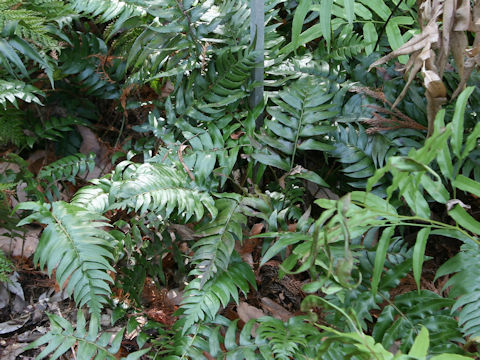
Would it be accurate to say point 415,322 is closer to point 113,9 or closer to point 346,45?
point 346,45

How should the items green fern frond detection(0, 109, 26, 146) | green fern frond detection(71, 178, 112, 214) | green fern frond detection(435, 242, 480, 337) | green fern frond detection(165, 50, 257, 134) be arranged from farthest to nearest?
green fern frond detection(0, 109, 26, 146) → green fern frond detection(165, 50, 257, 134) → green fern frond detection(71, 178, 112, 214) → green fern frond detection(435, 242, 480, 337)

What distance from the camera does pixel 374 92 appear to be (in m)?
1.68

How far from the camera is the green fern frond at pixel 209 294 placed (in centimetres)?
144

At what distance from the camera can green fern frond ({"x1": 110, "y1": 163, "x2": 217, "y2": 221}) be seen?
141cm

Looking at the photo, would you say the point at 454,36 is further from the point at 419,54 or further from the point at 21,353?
the point at 21,353

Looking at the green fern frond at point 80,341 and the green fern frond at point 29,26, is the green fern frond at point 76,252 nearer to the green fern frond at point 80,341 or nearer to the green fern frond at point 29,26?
the green fern frond at point 80,341

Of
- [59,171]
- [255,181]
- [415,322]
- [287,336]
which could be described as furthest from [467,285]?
[59,171]

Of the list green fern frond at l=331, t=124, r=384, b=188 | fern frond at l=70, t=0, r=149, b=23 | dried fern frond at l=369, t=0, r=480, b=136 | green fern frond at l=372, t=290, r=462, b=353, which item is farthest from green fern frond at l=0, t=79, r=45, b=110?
green fern frond at l=372, t=290, r=462, b=353

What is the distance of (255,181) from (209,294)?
49cm

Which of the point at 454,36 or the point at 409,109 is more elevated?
the point at 454,36

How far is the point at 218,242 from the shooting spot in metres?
1.49

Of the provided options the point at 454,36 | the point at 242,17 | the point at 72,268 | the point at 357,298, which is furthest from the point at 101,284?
the point at 454,36

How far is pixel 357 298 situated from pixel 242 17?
108 centimetres

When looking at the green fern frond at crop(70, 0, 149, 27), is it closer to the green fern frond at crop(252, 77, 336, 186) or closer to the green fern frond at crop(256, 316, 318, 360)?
the green fern frond at crop(252, 77, 336, 186)
